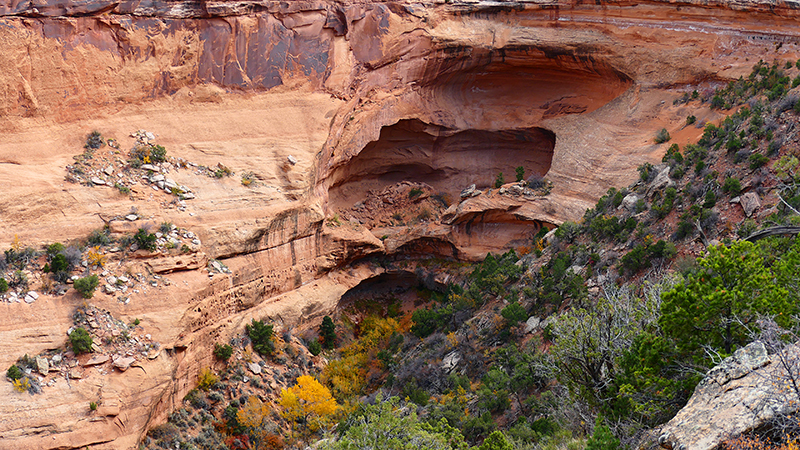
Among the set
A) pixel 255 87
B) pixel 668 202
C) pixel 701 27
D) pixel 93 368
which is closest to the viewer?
pixel 93 368

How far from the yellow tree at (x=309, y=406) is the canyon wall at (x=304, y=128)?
3747 mm

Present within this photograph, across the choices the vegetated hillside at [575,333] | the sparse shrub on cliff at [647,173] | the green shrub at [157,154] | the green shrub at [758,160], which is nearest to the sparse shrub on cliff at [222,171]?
the green shrub at [157,154]

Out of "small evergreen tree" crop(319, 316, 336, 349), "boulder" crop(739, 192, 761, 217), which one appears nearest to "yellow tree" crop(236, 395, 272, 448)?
"small evergreen tree" crop(319, 316, 336, 349)

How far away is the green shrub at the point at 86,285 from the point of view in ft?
74.9

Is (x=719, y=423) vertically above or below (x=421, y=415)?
above

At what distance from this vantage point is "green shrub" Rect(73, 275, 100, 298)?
22.8 metres

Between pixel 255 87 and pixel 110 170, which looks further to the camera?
pixel 255 87

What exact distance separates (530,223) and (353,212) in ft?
35.5

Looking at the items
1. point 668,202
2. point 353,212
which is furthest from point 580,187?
point 353,212

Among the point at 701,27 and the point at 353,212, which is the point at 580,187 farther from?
the point at 353,212

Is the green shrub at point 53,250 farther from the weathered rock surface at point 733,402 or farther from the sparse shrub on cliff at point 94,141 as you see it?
the weathered rock surface at point 733,402

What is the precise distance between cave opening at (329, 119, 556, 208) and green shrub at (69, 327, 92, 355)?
1853 cm

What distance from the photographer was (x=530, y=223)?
1464 inches

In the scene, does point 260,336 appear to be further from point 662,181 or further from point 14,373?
point 662,181
